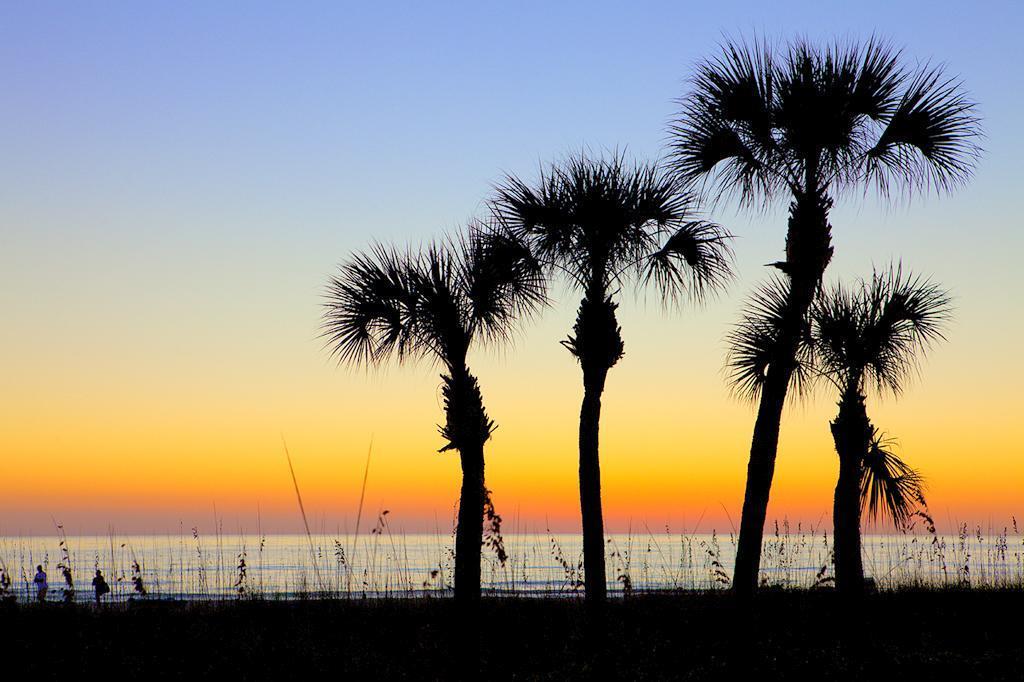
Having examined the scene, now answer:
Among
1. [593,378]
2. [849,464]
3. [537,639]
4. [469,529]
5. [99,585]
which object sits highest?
[593,378]

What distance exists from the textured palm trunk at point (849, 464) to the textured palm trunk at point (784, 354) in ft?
17.9

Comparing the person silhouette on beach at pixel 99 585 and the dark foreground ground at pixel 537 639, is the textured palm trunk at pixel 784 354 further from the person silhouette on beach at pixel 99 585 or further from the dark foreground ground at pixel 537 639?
the person silhouette on beach at pixel 99 585

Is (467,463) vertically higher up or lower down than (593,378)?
lower down

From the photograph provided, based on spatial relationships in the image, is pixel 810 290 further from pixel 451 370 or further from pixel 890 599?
pixel 890 599

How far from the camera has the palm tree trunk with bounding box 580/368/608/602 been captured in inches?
746

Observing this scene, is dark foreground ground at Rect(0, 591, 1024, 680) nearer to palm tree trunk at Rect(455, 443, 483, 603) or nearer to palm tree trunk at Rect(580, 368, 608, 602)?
palm tree trunk at Rect(455, 443, 483, 603)

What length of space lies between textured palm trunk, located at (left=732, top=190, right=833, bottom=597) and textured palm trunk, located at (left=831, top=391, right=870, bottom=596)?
17.9ft

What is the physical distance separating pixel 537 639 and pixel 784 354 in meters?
6.82

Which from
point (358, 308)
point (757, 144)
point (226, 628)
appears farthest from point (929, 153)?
point (226, 628)

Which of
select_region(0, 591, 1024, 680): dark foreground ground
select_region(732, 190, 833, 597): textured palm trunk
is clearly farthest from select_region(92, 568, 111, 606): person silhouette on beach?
select_region(732, 190, 833, 597): textured palm trunk

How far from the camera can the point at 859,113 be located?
1766 centimetres

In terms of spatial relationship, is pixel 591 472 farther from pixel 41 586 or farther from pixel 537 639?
pixel 41 586

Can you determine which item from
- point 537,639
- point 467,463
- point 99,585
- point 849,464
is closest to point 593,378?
point 467,463

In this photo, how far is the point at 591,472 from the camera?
1931 cm
